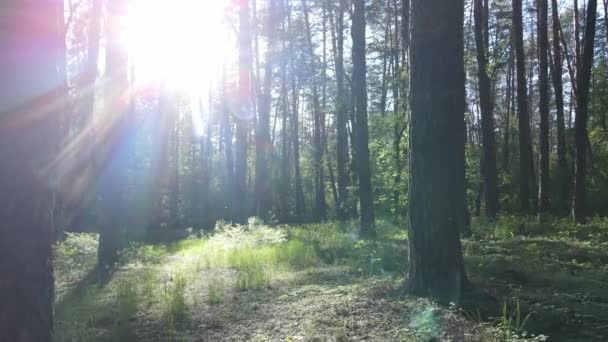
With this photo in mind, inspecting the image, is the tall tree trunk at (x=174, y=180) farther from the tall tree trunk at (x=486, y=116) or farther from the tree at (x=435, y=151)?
the tree at (x=435, y=151)

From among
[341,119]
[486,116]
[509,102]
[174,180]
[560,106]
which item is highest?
[509,102]

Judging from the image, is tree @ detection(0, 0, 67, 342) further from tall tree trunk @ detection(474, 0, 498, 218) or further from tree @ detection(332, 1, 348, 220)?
tree @ detection(332, 1, 348, 220)

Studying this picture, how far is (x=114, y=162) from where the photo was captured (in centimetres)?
1049

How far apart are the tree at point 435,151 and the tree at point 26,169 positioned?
3804mm

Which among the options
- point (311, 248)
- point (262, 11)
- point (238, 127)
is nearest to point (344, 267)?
point (311, 248)

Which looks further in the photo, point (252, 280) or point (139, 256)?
point (139, 256)

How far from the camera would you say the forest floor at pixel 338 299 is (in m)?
4.11

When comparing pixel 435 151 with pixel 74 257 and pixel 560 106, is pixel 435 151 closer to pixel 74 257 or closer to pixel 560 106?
pixel 74 257

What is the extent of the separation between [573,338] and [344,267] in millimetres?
4548

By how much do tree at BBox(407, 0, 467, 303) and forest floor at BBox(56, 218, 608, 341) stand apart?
49 centimetres

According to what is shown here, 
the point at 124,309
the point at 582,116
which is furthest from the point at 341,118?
the point at 124,309

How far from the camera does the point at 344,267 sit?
802cm

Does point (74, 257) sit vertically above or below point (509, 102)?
below

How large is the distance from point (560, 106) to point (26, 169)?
68.3 feet
